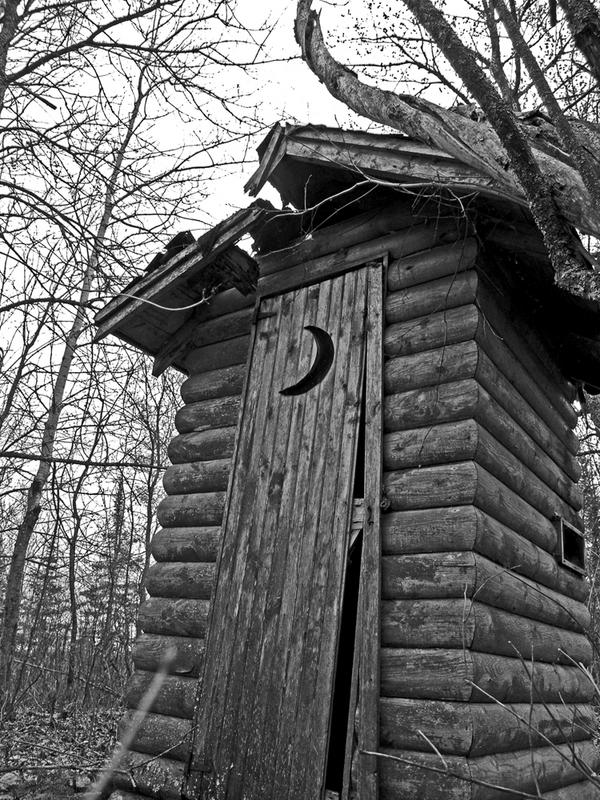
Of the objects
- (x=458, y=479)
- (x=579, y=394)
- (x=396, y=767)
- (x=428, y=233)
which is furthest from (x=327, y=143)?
(x=396, y=767)

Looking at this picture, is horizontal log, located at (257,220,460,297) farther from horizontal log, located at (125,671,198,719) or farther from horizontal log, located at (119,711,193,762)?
horizontal log, located at (119,711,193,762)

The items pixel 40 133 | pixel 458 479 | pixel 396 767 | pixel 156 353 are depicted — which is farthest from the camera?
pixel 156 353

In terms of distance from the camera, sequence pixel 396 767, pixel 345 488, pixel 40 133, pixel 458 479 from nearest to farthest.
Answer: pixel 396 767 < pixel 458 479 < pixel 345 488 < pixel 40 133

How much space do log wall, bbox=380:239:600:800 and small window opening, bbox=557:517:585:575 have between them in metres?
0.15

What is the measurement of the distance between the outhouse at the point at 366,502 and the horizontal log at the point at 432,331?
0.06 feet

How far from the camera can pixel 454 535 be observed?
376 cm

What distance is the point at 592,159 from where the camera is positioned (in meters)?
2.65

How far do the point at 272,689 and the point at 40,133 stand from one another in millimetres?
4947

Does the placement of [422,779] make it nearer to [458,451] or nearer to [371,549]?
[371,549]

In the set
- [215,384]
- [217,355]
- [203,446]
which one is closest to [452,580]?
[203,446]

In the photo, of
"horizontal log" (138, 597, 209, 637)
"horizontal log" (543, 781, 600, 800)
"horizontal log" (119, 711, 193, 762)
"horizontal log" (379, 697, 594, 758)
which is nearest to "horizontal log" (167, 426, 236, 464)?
"horizontal log" (138, 597, 209, 637)

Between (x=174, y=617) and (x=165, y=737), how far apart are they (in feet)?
2.66

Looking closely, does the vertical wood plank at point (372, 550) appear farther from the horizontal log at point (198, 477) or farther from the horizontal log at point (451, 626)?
the horizontal log at point (198, 477)

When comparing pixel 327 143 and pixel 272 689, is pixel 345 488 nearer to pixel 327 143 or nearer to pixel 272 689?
pixel 272 689
